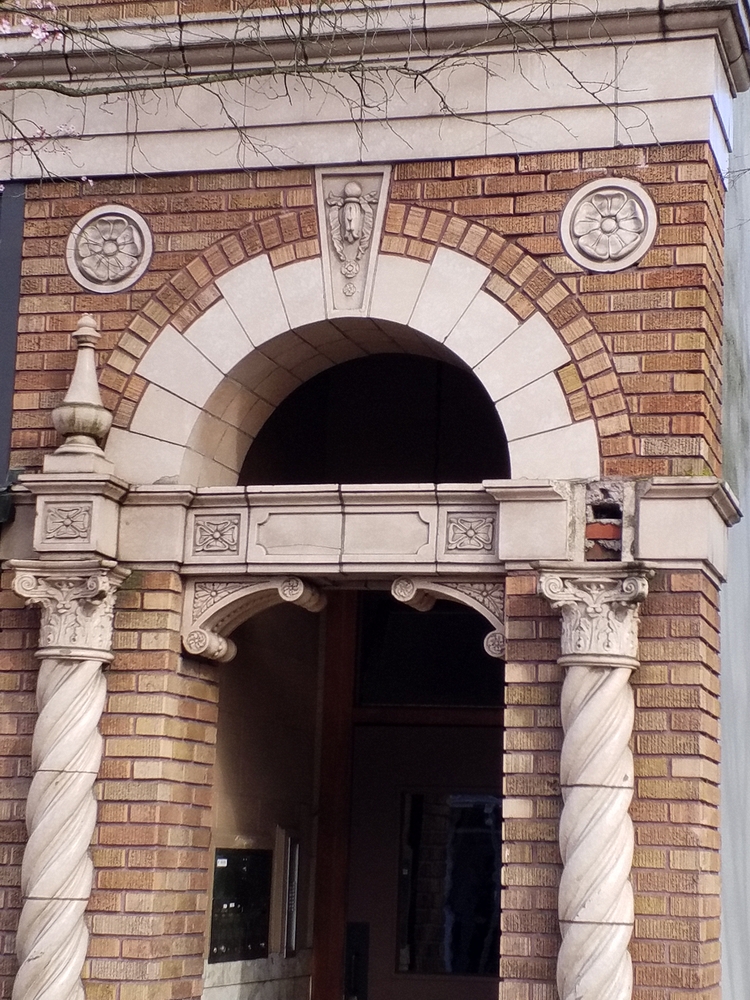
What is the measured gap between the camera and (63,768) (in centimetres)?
790

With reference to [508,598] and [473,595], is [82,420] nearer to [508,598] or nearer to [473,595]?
[473,595]

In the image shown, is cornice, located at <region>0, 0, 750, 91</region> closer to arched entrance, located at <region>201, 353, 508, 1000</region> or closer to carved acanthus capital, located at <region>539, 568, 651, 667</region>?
arched entrance, located at <region>201, 353, 508, 1000</region>

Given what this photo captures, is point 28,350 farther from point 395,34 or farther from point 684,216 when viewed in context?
point 684,216

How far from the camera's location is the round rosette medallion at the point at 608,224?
7.89 metres

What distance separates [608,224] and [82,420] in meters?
2.93

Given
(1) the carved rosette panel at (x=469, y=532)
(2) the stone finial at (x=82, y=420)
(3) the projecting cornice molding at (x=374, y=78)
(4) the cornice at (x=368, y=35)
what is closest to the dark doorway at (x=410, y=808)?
(1) the carved rosette panel at (x=469, y=532)

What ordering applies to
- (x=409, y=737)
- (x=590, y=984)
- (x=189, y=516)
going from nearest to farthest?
(x=590, y=984) → (x=189, y=516) → (x=409, y=737)

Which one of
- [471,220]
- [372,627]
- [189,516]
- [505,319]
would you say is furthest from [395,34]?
[372,627]

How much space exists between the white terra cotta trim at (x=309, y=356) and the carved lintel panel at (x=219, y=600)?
0.63 m

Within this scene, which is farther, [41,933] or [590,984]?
[41,933]

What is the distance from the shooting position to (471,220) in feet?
26.7

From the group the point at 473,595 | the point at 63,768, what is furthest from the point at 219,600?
the point at 473,595

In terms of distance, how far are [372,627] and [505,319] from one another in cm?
380

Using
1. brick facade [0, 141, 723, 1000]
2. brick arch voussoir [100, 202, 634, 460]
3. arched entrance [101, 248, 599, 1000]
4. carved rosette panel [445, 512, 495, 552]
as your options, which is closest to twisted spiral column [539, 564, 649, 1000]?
brick facade [0, 141, 723, 1000]
